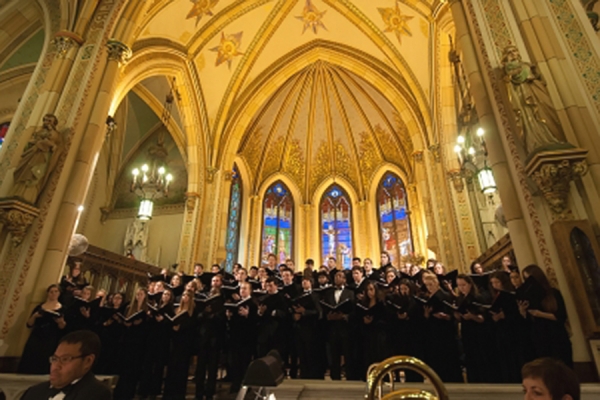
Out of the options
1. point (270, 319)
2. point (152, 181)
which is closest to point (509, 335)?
point (270, 319)

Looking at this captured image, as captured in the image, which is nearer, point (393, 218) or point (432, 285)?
point (432, 285)

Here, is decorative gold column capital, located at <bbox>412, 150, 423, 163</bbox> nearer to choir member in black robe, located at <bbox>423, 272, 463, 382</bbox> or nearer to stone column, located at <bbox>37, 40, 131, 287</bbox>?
choir member in black robe, located at <bbox>423, 272, 463, 382</bbox>

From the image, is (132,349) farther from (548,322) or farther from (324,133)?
(324,133)

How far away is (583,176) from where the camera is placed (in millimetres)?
3758

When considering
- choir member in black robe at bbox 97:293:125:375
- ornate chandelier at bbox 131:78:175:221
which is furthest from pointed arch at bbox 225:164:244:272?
choir member in black robe at bbox 97:293:125:375

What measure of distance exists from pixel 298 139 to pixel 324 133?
1.20 m

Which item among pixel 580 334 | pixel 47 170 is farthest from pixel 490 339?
pixel 47 170

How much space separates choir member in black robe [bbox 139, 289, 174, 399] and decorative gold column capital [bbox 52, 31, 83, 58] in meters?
4.90

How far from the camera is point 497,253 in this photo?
7.12 meters

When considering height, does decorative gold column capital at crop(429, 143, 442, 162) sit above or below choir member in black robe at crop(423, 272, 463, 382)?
above

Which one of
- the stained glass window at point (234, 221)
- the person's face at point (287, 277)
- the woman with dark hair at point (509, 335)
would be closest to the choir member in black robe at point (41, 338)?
the person's face at point (287, 277)

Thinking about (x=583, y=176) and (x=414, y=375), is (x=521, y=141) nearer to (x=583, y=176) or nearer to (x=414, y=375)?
(x=583, y=176)

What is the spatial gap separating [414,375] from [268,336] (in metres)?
1.75

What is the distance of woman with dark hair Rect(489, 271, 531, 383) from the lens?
3.66m
